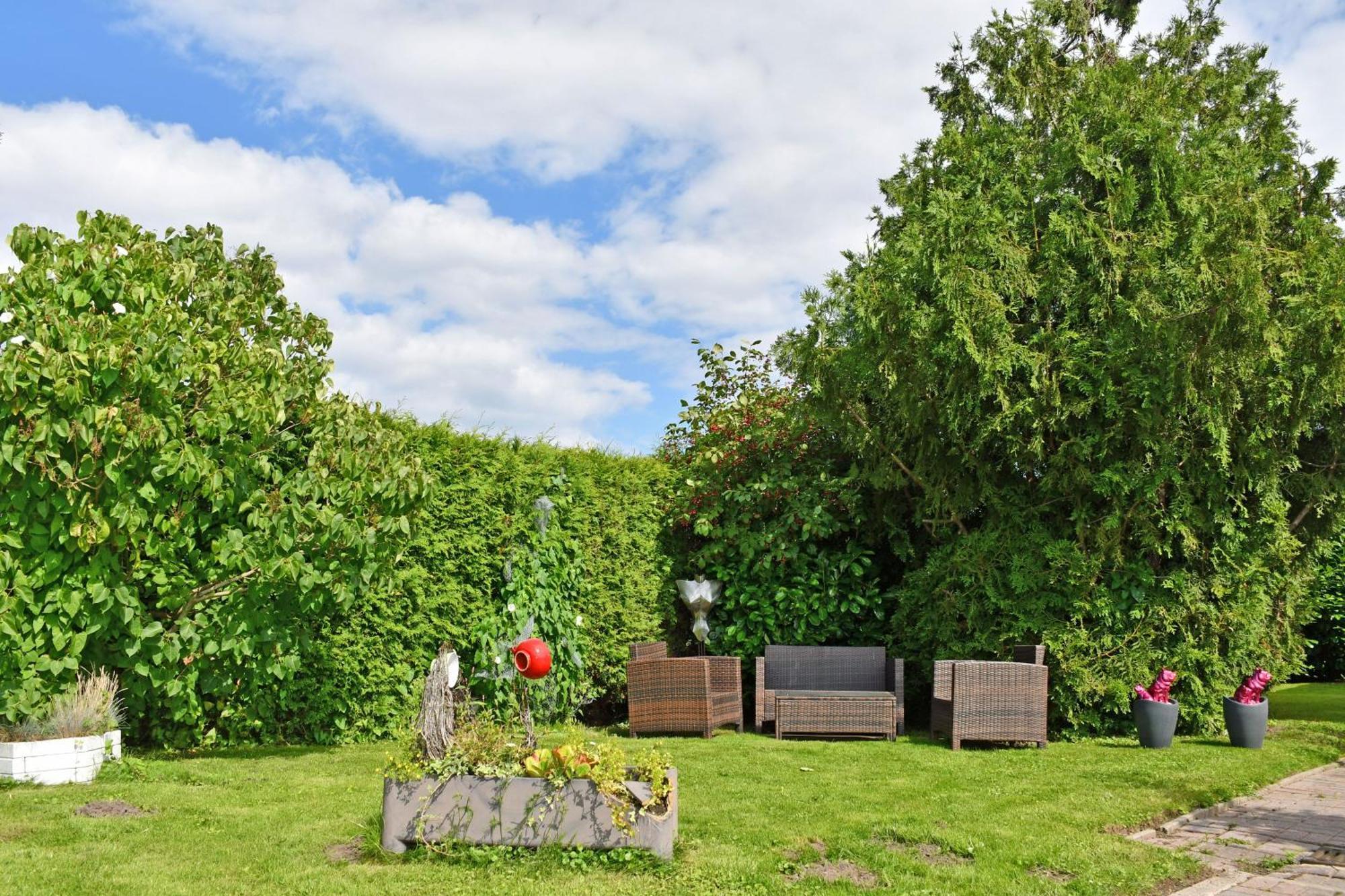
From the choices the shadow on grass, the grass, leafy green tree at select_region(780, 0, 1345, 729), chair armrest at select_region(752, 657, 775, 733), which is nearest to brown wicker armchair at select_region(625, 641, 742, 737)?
chair armrest at select_region(752, 657, 775, 733)

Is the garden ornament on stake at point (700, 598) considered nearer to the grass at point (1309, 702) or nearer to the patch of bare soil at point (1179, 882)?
the patch of bare soil at point (1179, 882)

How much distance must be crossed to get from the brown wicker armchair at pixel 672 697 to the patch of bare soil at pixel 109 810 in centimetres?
445

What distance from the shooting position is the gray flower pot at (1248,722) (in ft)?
28.5

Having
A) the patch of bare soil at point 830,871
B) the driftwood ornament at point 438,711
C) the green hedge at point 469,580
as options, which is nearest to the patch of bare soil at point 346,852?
the driftwood ornament at point 438,711

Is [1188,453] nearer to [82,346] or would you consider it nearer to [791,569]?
[791,569]

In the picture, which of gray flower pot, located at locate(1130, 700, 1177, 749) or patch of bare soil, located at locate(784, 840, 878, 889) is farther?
gray flower pot, located at locate(1130, 700, 1177, 749)

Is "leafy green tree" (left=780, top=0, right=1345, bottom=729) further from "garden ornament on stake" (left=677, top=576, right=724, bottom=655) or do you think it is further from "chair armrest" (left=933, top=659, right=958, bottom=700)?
"garden ornament on stake" (left=677, top=576, right=724, bottom=655)

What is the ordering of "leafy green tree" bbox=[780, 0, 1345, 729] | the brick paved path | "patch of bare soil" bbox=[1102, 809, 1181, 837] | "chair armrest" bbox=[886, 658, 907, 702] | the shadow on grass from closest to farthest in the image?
the brick paved path, "patch of bare soil" bbox=[1102, 809, 1181, 837], the shadow on grass, "leafy green tree" bbox=[780, 0, 1345, 729], "chair armrest" bbox=[886, 658, 907, 702]

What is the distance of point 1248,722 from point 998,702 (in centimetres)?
214

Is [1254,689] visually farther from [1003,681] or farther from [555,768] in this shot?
[555,768]

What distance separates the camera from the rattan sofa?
9.16 meters

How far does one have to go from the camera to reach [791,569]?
10.7 meters

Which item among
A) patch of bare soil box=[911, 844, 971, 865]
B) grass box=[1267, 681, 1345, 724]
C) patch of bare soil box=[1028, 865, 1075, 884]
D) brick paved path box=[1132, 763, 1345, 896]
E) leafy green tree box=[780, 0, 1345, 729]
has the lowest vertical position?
grass box=[1267, 681, 1345, 724]

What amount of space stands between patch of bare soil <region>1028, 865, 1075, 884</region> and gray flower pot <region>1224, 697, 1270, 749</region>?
4734mm
